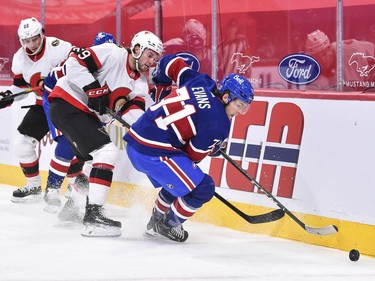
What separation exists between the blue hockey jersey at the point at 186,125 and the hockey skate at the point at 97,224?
15.6 inches

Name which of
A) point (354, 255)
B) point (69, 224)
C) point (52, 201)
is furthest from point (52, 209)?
point (354, 255)

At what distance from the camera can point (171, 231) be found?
4.20m

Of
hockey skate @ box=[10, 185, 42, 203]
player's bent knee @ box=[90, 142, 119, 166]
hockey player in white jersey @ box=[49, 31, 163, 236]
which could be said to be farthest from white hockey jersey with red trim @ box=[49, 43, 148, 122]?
hockey skate @ box=[10, 185, 42, 203]

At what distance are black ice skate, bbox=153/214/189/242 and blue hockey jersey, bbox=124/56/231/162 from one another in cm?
37

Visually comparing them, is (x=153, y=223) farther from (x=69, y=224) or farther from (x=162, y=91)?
(x=162, y=91)

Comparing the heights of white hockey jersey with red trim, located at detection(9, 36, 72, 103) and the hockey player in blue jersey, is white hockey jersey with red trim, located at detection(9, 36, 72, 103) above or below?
above

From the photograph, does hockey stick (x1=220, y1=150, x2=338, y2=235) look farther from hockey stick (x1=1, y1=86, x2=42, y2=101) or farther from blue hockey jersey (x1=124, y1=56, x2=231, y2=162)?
hockey stick (x1=1, y1=86, x2=42, y2=101)

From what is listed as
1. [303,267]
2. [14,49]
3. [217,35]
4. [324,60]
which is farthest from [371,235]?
[14,49]

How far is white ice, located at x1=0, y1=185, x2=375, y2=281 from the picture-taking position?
347 cm

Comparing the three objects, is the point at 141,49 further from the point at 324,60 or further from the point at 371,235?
the point at 371,235

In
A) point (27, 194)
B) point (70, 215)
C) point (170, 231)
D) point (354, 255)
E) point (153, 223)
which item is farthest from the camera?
point (27, 194)

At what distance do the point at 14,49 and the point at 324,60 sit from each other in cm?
302

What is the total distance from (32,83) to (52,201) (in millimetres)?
775

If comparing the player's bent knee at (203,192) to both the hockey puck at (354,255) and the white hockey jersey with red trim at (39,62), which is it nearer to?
the hockey puck at (354,255)
